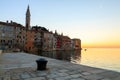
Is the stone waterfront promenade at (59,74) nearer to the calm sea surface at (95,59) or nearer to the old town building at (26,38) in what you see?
the calm sea surface at (95,59)

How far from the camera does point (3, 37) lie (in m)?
67.8

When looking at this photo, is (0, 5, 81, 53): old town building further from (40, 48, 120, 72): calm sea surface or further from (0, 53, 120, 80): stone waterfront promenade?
(0, 53, 120, 80): stone waterfront promenade

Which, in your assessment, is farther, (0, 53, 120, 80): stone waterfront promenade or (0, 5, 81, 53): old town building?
(0, 5, 81, 53): old town building

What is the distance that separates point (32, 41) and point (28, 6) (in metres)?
27.3

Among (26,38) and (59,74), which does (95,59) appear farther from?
(59,74)

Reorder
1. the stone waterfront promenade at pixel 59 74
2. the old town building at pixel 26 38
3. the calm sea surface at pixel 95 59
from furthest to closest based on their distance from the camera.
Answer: the old town building at pixel 26 38, the calm sea surface at pixel 95 59, the stone waterfront promenade at pixel 59 74

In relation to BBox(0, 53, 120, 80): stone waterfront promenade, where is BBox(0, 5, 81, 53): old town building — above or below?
above

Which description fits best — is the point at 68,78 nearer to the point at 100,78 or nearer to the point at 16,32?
the point at 100,78

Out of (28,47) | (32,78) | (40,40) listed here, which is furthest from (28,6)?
(32,78)

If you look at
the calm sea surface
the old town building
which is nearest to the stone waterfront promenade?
the calm sea surface

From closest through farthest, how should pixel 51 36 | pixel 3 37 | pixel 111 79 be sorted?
pixel 111 79
pixel 3 37
pixel 51 36

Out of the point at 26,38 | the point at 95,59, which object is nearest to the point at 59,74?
the point at 95,59

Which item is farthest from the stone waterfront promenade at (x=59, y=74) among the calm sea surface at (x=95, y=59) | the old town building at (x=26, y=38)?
the old town building at (x=26, y=38)

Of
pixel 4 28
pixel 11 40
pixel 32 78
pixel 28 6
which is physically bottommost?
pixel 32 78
